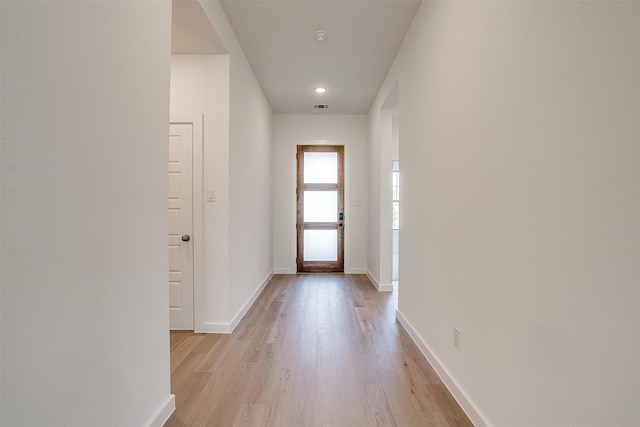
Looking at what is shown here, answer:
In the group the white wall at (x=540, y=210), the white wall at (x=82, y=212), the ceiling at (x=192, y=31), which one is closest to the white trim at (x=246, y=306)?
the white wall at (x=82, y=212)

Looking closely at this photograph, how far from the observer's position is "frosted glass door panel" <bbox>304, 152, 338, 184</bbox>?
5.61 metres

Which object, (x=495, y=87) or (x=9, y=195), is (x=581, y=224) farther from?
(x=9, y=195)

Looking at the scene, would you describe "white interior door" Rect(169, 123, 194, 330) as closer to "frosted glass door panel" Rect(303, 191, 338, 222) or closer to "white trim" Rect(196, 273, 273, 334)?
"white trim" Rect(196, 273, 273, 334)

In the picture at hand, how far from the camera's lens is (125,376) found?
1.31 m

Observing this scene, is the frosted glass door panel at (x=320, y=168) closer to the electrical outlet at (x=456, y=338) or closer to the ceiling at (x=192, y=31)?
the ceiling at (x=192, y=31)

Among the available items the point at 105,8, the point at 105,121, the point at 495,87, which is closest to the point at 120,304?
the point at 105,121

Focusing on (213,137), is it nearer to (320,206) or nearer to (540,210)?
(540,210)

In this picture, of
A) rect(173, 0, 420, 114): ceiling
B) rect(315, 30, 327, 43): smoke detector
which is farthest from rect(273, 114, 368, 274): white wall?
rect(315, 30, 327, 43): smoke detector

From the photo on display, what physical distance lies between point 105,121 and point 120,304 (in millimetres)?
744

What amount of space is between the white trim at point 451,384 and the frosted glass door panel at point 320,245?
9.54ft

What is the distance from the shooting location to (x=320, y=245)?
18.5 feet

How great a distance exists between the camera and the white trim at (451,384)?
1564mm

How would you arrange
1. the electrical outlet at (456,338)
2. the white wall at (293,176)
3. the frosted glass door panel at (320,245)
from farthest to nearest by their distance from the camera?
the frosted glass door panel at (320,245) → the white wall at (293,176) → the electrical outlet at (456,338)

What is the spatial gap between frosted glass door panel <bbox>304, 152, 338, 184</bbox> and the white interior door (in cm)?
294
